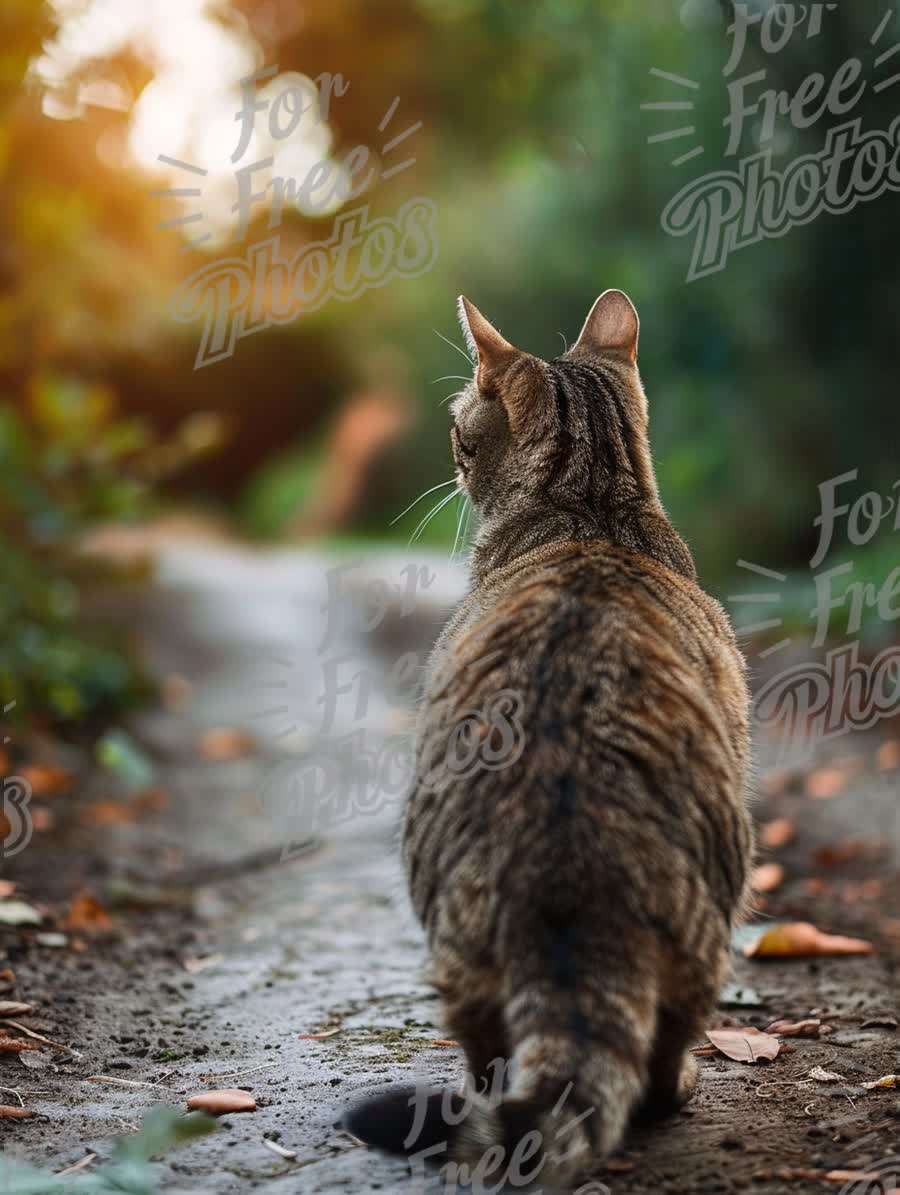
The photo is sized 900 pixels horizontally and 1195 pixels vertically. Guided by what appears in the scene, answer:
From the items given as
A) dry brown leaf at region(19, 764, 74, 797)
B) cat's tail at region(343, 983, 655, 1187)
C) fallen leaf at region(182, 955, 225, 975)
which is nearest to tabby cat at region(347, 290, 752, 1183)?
cat's tail at region(343, 983, 655, 1187)

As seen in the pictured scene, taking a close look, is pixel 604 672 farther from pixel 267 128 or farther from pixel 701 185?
pixel 701 185

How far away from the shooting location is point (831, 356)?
724 centimetres

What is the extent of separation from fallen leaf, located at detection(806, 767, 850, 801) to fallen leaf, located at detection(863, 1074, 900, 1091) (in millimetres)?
2866

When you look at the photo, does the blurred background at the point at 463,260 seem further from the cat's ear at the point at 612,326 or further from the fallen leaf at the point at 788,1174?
the fallen leaf at the point at 788,1174

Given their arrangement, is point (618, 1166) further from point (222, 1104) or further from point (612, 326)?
point (612, 326)

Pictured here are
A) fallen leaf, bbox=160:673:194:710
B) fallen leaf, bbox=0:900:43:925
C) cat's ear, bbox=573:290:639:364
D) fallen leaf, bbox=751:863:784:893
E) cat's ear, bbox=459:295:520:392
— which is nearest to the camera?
cat's ear, bbox=459:295:520:392

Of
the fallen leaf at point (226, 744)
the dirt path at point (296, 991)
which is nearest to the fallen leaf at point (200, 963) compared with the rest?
the dirt path at point (296, 991)

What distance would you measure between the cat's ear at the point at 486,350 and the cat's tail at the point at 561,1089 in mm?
1741

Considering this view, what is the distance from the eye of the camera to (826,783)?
17.8 ft

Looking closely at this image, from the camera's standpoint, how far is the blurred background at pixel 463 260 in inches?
221

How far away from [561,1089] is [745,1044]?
3.86 feet

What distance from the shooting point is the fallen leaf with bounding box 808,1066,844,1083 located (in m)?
2.56

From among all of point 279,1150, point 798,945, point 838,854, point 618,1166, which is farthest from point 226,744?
point 618,1166

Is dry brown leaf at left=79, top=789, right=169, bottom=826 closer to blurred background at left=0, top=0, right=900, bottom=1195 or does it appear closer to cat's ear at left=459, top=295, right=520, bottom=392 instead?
blurred background at left=0, top=0, right=900, bottom=1195
